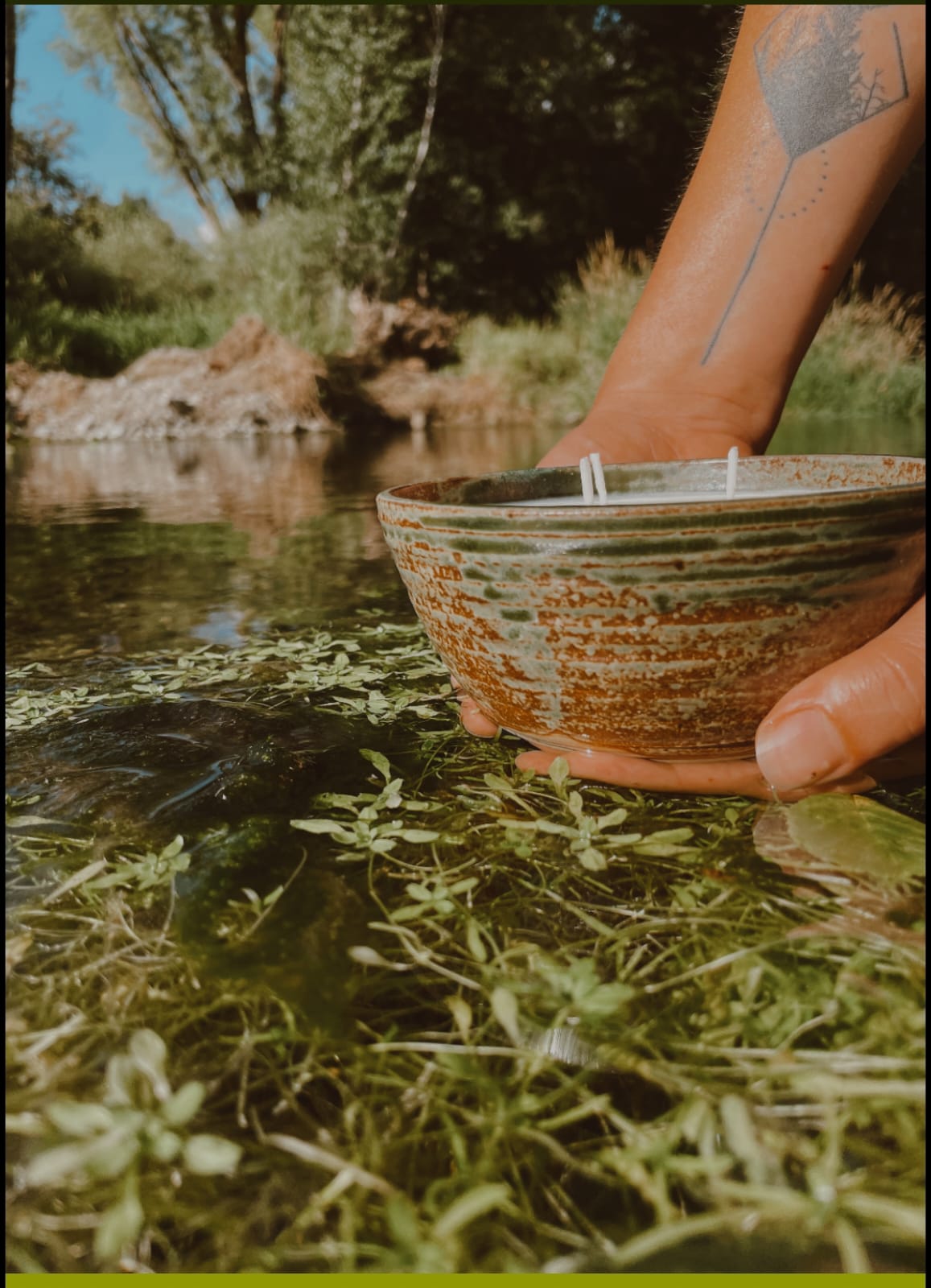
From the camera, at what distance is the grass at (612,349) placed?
9477 millimetres

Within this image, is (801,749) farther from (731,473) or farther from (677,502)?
(731,473)

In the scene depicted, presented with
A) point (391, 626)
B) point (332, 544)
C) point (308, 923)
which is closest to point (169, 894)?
point (308, 923)

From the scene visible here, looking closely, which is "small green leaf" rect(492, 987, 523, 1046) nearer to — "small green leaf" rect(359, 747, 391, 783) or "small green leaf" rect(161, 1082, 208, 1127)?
"small green leaf" rect(161, 1082, 208, 1127)

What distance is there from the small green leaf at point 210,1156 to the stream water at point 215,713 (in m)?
0.13

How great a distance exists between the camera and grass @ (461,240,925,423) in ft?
31.1

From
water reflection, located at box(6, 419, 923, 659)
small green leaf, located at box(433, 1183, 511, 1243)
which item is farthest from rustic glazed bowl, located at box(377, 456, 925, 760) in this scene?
water reflection, located at box(6, 419, 923, 659)

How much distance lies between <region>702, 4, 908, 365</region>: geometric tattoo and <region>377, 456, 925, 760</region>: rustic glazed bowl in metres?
1.00

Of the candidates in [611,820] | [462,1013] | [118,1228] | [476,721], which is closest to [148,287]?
[476,721]

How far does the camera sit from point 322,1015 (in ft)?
2.46

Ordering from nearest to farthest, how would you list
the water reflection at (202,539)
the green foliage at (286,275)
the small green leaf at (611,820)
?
the small green leaf at (611,820) < the water reflection at (202,539) < the green foliage at (286,275)

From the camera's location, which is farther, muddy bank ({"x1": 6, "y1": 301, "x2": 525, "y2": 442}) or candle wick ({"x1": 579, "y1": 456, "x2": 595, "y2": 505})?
muddy bank ({"x1": 6, "y1": 301, "x2": 525, "y2": 442})

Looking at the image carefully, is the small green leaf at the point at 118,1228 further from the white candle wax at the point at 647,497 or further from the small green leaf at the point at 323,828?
the white candle wax at the point at 647,497

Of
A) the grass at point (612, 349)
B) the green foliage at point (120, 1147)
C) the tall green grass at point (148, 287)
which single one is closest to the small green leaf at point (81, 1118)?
the green foliage at point (120, 1147)

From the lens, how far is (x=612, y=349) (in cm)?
948
